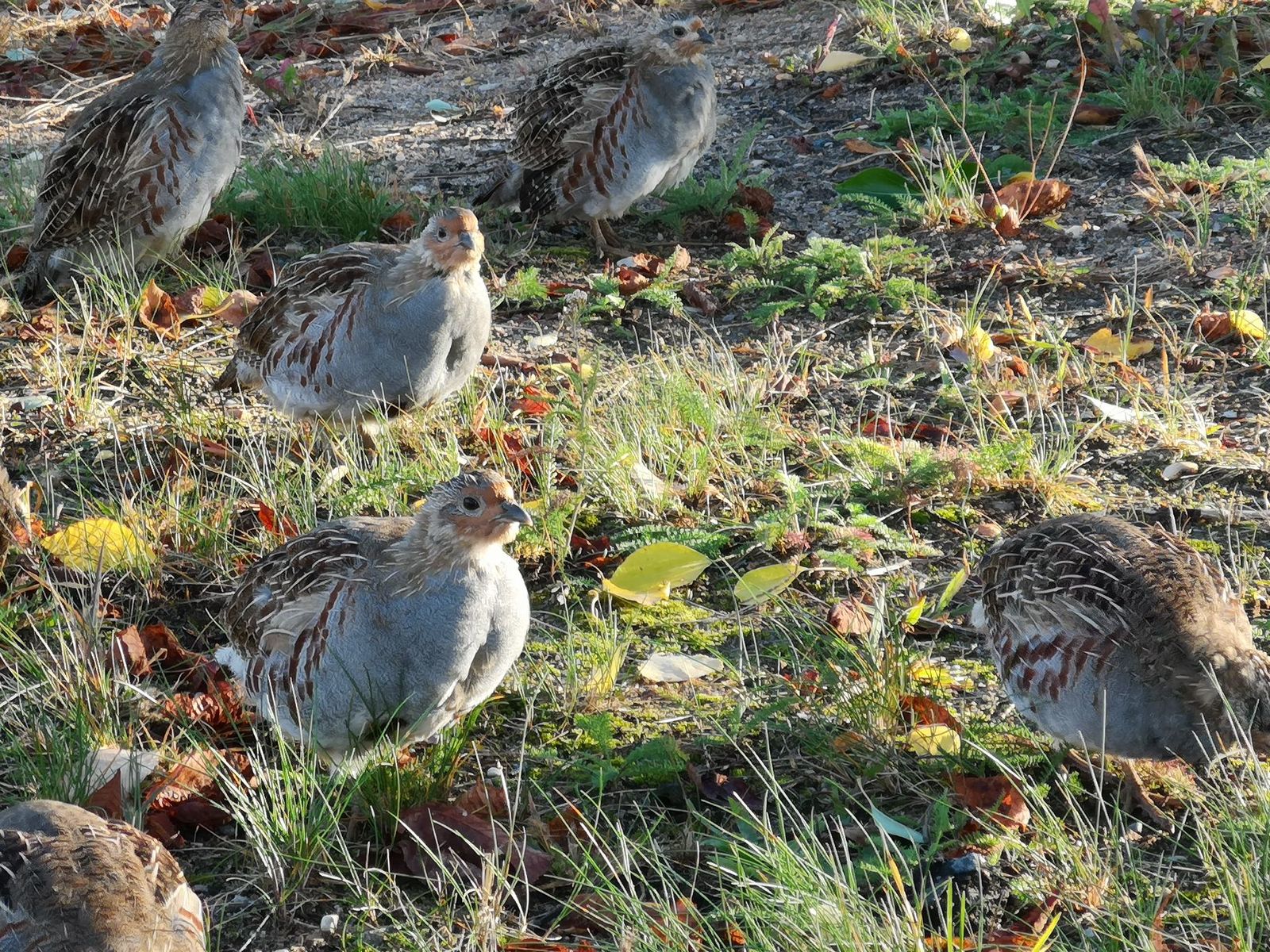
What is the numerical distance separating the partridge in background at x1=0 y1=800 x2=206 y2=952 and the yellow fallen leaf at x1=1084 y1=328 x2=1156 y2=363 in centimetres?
359

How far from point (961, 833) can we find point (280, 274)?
3.18 metres

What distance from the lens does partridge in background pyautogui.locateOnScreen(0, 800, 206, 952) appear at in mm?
2527

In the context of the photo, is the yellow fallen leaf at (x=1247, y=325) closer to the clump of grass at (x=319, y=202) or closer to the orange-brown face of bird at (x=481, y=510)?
the orange-brown face of bird at (x=481, y=510)

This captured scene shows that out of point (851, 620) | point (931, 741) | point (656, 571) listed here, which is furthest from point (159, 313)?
point (931, 741)

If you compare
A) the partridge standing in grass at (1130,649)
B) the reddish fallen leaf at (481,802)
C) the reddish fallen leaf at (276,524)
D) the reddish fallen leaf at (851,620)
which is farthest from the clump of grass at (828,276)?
the reddish fallen leaf at (481,802)

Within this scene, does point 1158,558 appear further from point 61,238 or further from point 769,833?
point 61,238

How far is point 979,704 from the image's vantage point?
3.61 meters

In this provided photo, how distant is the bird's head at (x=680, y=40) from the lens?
666 centimetres

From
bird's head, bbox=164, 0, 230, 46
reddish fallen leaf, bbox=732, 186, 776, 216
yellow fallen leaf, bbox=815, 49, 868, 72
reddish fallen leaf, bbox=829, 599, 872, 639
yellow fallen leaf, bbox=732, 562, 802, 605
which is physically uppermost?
bird's head, bbox=164, 0, 230, 46

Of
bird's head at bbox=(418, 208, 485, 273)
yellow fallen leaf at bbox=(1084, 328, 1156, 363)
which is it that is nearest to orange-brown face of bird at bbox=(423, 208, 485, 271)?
bird's head at bbox=(418, 208, 485, 273)

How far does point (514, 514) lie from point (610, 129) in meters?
3.80

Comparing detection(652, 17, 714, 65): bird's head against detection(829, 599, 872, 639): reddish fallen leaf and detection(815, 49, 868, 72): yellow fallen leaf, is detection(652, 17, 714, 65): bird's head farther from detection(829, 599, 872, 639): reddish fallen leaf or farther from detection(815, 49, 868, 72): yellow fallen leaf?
detection(829, 599, 872, 639): reddish fallen leaf

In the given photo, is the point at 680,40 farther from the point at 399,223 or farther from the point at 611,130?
the point at 399,223

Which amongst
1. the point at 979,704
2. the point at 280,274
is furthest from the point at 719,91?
the point at 979,704
